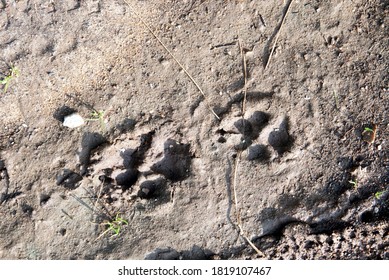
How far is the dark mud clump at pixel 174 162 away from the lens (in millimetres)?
2576

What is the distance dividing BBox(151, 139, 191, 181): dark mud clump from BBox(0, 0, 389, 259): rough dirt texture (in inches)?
0.6

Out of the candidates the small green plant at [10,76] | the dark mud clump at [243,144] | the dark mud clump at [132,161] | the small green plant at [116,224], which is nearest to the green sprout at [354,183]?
the dark mud clump at [243,144]

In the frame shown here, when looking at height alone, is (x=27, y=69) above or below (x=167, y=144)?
above

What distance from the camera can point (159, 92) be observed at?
2559mm

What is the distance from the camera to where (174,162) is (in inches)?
102

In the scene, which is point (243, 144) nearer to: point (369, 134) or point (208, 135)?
point (208, 135)

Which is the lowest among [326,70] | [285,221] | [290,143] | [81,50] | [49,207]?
[49,207]

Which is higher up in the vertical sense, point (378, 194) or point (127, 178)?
point (378, 194)

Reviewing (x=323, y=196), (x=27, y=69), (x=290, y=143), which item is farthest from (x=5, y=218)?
(x=323, y=196)

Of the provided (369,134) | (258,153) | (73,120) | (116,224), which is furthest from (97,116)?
(369,134)

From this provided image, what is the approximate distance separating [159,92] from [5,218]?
1250 millimetres

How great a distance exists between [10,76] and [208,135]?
1289 mm
